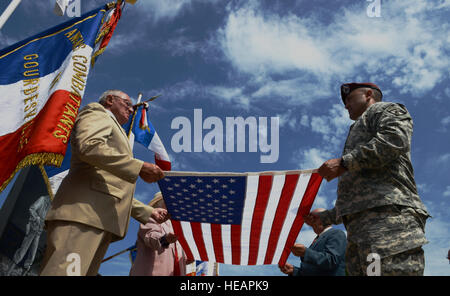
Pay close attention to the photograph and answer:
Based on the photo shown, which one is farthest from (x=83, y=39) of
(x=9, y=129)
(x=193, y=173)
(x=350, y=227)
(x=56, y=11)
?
(x=350, y=227)

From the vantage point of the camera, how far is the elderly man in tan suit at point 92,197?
260 cm

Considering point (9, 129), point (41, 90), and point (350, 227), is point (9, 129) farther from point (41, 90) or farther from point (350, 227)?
point (350, 227)

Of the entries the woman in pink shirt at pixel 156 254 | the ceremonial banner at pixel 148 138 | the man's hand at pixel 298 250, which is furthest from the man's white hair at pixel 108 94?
the ceremonial banner at pixel 148 138

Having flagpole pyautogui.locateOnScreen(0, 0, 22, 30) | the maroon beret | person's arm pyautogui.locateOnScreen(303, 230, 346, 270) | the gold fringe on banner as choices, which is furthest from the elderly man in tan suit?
flagpole pyautogui.locateOnScreen(0, 0, 22, 30)

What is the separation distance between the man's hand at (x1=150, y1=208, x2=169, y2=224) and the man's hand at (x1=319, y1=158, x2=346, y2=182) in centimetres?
198

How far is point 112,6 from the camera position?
687 cm

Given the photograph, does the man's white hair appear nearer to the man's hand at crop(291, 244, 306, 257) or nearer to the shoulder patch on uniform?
the shoulder patch on uniform

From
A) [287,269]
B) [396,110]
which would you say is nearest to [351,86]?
[396,110]

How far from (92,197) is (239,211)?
6.80 ft

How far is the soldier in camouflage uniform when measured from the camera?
244 cm

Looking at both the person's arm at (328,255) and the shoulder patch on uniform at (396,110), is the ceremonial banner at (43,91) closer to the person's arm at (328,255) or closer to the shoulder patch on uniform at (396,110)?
the person's arm at (328,255)

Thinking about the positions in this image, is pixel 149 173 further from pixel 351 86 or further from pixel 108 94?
pixel 351 86

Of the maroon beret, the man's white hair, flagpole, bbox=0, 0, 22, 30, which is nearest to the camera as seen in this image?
the maroon beret
